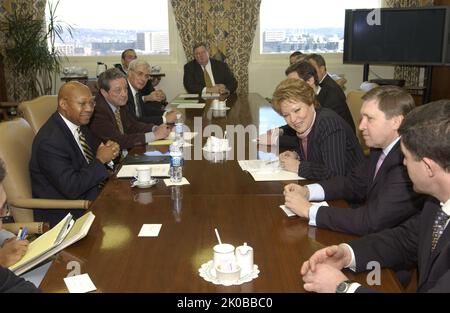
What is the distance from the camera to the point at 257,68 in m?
7.50

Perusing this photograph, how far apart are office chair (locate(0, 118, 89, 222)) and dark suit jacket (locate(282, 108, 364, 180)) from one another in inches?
46.2

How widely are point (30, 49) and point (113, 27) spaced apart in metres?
1.43

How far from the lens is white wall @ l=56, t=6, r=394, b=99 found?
7.46 m

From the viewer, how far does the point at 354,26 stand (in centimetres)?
662

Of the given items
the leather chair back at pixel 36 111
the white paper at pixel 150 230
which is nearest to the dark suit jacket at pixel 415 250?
the white paper at pixel 150 230

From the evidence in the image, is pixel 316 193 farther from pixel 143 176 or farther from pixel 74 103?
pixel 74 103

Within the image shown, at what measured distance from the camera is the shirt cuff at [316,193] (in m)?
2.17

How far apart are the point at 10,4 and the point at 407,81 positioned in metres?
5.95

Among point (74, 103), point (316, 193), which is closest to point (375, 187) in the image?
point (316, 193)

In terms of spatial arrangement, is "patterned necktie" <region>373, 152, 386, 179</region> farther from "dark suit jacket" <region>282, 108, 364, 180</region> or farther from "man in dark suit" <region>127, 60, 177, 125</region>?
Result: "man in dark suit" <region>127, 60, 177, 125</region>

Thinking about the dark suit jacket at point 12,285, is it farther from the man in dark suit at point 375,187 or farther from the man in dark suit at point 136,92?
the man in dark suit at point 136,92

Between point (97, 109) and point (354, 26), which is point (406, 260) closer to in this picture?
point (97, 109)

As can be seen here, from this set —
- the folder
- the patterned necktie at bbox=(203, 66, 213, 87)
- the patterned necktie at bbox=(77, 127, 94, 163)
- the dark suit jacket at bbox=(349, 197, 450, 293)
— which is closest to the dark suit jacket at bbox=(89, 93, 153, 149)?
the patterned necktie at bbox=(77, 127, 94, 163)
